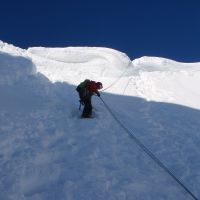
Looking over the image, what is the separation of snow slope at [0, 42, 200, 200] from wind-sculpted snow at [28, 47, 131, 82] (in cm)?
21

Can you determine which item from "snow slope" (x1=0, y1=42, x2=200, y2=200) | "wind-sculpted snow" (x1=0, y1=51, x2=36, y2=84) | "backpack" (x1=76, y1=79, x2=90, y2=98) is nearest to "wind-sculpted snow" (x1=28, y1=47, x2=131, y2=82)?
"snow slope" (x1=0, y1=42, x2=200, y2=200)

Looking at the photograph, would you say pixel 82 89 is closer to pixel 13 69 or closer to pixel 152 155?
pixel 152 155

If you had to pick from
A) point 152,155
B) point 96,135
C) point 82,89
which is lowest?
point 152,155

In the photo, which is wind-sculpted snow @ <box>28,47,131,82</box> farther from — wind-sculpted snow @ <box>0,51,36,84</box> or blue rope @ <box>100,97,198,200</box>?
blue rope @ <box>100,97,198,200</box>

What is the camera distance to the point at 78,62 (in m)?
24.9

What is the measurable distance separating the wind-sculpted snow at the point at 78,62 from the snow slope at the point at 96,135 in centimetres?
21

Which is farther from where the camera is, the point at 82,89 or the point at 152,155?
the point at 82,89

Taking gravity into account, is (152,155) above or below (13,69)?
below

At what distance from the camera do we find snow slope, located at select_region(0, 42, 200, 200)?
372 inches

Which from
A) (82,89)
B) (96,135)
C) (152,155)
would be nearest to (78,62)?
(82,89)

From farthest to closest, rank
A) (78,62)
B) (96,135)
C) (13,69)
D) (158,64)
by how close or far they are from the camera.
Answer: (158,64) → (78,62) → (13,69) → (96,135)

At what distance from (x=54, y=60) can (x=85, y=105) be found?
1146 centimetres

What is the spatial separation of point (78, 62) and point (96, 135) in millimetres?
12931

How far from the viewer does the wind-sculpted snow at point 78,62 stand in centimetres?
2122
